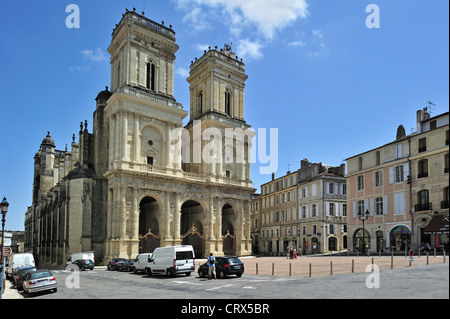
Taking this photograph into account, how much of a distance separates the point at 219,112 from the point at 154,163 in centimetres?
1157

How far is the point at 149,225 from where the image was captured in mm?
46375

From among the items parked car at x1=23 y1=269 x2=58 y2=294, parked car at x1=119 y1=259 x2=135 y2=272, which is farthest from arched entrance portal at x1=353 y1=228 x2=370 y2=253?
parked car at x1=23 y1=269 x2=58 y2=294

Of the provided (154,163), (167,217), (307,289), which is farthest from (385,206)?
(307,289)

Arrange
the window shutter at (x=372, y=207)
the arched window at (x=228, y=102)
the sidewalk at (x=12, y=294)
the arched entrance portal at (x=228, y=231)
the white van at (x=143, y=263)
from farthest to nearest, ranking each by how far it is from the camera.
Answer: the arched window at (x=228, y=102) < the arched entrance portal at (x=228, y=231) < the window shutter at (x=372, y=207) < the white van at (x=143, y=263) < the sidewalk at (x=12, y=294)

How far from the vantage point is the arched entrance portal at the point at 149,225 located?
42156 mm

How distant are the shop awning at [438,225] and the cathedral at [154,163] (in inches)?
857

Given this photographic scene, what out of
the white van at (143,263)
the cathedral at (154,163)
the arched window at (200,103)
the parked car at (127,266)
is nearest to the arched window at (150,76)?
the cathedral at (154,163)

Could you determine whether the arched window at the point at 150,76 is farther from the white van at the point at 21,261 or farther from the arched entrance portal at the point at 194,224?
the white van at the point at 21,261

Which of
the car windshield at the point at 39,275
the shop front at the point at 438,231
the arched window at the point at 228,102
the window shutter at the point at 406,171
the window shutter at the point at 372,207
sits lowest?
the car windshield at the point at 39,275

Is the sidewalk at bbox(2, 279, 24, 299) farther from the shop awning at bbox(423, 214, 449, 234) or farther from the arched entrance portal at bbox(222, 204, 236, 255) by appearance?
the shop awning at bbox(423, 214, 449, 234)

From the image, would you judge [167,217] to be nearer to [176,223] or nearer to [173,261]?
[176,223]

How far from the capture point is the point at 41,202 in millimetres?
66375

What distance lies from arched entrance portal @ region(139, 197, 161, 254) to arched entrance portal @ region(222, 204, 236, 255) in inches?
328
